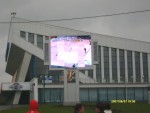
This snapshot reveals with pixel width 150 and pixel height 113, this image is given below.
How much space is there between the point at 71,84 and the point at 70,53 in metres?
3.60

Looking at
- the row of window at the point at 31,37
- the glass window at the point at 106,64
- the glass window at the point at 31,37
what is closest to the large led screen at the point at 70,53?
the row of window at the point at 31,37

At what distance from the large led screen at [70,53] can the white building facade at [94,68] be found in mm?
23124

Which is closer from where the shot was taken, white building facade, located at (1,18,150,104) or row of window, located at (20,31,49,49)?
white building facade, located at (1,18,150,104)

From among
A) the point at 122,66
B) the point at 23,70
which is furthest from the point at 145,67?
the point at 23,70

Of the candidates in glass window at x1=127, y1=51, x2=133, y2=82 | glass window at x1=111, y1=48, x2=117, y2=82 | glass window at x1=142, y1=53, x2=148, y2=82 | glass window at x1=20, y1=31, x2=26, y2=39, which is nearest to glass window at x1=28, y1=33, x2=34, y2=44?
glass window at x1=20, y1=31, x2=26, y2=39

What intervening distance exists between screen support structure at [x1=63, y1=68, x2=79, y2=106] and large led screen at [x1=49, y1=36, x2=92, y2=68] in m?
0.99

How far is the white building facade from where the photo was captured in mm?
75125

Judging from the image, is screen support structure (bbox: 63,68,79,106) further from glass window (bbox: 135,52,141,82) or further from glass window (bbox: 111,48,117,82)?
glass window (bbox: 135,52,141,82)

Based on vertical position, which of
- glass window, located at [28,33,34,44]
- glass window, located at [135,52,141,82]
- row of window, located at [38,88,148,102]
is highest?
glass window, located at [28,33,34,44]

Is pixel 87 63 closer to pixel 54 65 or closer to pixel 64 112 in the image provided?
pixel 54 65

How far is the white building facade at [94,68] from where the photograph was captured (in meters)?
75.1

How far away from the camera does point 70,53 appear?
157 feet

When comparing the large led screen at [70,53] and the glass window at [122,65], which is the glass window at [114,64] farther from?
the large led screen at [70,53]

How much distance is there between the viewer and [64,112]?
1411 inches
